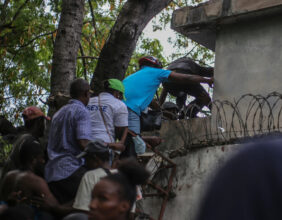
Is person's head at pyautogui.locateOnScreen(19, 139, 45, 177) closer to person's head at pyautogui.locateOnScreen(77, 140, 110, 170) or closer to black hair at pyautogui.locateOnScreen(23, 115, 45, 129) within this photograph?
person's head at pyautogui.locateOnScreen(77, 140, 110, 170)

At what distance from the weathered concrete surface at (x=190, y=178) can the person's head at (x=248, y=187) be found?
16.2ft

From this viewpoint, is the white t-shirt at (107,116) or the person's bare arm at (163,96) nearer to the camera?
the white t-shirt at (107,116)

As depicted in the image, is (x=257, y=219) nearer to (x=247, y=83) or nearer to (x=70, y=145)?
(x=70, y=145)

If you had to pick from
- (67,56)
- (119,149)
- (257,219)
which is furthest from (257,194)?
(67,56)

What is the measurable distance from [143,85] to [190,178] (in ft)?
4.39

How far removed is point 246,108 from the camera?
6.71m

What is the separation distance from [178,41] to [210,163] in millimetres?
9628

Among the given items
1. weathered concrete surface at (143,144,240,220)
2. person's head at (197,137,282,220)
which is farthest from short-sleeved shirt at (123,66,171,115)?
person's head at (197,137,282,220)

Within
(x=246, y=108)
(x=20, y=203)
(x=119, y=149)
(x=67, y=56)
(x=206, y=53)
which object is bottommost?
(x=20, y=203)

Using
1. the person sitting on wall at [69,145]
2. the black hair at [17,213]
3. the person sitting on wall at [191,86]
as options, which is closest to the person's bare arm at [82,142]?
the person sitting on wall at [69,145]

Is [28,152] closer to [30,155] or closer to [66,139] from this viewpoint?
[30,155]

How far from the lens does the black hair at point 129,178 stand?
3262mm

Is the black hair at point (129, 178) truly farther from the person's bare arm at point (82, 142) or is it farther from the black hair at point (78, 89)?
the black hair at point (78, 89)

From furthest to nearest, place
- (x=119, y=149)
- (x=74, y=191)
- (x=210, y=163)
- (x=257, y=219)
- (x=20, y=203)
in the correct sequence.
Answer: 1. (x=210, y=163)
2. (x=119, y=149)
3. (x=74, y=191)
4. (x=20, y=203)
5. (x=257, y=219)
